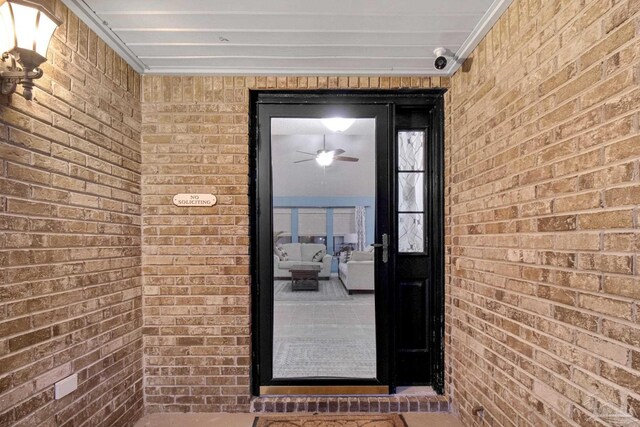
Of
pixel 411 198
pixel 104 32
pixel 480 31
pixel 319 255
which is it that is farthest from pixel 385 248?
pixel 319 255

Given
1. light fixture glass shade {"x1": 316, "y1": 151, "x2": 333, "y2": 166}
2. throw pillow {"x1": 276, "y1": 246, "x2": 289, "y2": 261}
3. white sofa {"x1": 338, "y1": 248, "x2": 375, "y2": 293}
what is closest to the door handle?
light fixture glass shade {"x1": 316, "y1": 151, "x2": 333, "y2": 166}

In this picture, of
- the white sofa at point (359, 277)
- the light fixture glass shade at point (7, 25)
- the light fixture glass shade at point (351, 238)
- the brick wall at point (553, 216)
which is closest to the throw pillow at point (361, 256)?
the white sofa at point (359, 277)

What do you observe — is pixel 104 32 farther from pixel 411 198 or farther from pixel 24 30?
pixel 411 198

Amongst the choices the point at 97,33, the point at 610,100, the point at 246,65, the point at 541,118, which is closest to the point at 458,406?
the point at 541,118

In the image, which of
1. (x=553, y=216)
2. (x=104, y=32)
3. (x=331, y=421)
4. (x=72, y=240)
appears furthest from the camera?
(x=331, y=421)

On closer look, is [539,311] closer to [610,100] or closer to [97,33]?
[610,100]

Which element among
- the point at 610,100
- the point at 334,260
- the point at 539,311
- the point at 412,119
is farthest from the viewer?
the point at 334,260

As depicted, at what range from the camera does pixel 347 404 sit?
2.34m

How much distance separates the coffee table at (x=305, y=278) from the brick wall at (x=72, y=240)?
473 cm

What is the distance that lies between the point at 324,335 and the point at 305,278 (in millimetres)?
3022

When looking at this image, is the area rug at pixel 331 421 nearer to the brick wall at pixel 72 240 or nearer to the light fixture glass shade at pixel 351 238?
the brick wall at pixel 72 240

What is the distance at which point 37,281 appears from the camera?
1.50m

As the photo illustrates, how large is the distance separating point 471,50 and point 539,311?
159 cm

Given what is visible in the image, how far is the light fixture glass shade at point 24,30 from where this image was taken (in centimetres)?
127
